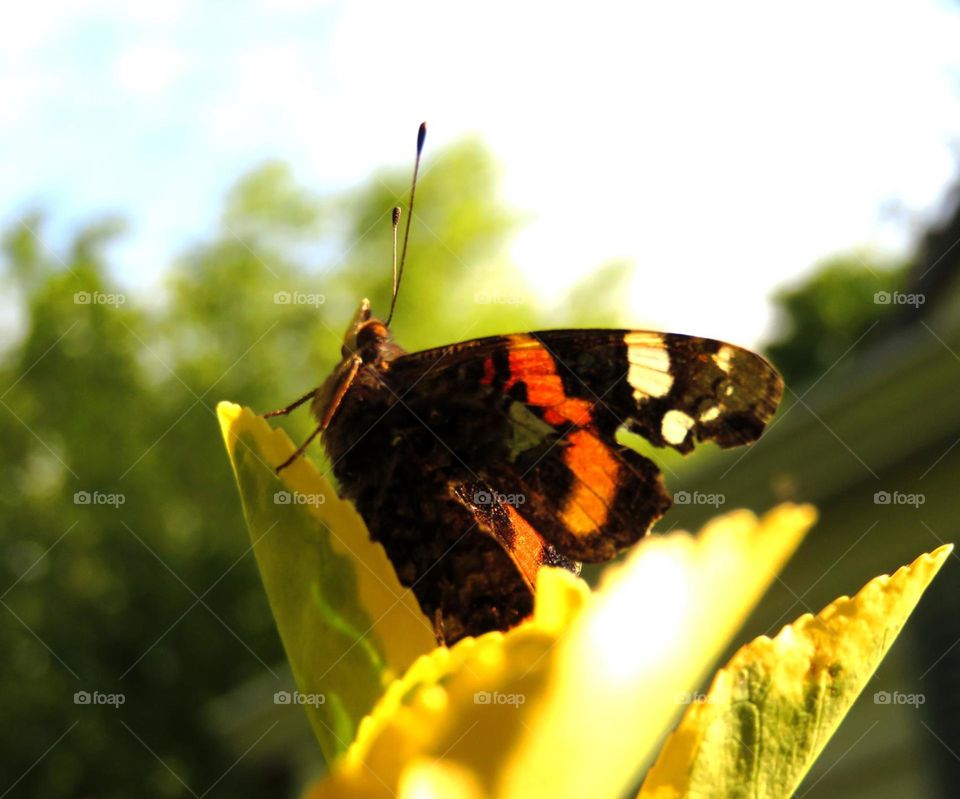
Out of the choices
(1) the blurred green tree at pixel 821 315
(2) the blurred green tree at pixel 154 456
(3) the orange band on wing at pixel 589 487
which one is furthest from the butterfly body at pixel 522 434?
(1) the blurred green tree at pixel 821 315

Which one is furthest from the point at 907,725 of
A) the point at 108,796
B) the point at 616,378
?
the point at 108,796

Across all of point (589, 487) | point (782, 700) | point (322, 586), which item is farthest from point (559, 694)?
point (589, 487)

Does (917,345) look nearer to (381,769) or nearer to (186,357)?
(381,769)

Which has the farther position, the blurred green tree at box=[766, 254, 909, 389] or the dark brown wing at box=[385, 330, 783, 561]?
the blurred green tree at box=[766, 254, 909, 389]

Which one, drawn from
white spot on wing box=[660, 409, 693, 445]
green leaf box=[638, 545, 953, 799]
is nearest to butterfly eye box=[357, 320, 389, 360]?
white spot on wing box=[660, 409, 693, 445]

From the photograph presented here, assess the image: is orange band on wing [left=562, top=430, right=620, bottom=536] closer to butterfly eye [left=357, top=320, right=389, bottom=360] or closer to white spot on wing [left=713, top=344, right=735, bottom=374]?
white spot on wing [left=713, top=344, right=735, bottom=374]

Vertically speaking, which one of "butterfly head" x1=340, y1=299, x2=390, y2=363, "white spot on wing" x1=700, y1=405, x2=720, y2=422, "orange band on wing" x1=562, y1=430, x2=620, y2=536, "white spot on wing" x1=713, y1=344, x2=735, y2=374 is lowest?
"orange band on wing" x1=562, y1=430, x2=620, y2=536

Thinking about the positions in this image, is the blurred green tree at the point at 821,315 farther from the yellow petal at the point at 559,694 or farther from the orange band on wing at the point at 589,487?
the yellow petal at the point at 559,694
